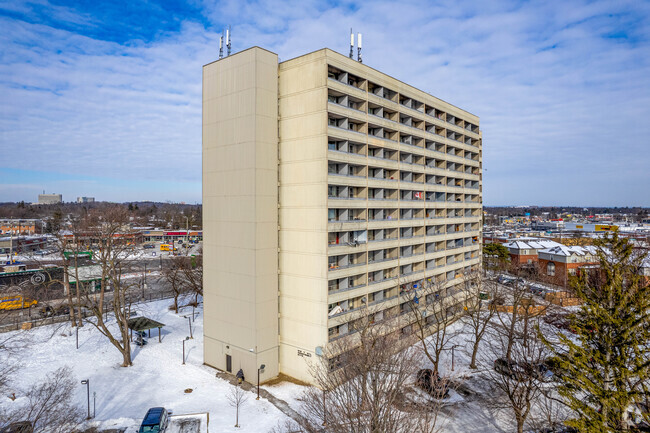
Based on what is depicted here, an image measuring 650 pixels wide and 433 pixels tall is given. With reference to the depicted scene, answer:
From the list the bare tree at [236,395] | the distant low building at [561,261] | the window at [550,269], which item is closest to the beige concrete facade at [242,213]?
the bare tree at [236,395]

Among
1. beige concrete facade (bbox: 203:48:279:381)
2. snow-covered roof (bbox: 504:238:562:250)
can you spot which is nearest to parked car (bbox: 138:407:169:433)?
beige concrete facade (bbox: 203:48:279:381)

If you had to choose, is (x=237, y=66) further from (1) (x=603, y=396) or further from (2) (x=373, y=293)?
(1) (x=603, y=396)

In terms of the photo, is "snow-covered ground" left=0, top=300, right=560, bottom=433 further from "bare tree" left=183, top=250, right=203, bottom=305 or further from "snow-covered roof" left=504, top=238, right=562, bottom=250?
"snow-covered roof" left=504, top=238, right=562, bottom=250

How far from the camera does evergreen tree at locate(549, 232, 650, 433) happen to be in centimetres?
1480

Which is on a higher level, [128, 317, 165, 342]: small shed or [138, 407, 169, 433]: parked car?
[128, 317, 165, 342]: small shed

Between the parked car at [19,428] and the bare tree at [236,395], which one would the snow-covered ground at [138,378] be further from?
the parked car at [19,428]

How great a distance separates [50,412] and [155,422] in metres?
5.79

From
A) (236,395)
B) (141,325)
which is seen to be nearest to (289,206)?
(236,395)

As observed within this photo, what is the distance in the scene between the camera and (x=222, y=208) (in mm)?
32281

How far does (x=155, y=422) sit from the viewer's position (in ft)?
72.4

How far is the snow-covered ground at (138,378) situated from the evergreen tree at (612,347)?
18.5 m

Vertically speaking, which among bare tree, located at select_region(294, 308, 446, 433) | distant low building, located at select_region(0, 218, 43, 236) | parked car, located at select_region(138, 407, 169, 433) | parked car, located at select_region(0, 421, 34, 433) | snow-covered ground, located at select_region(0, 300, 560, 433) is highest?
distant low building, located at select_region(0, 218, 43, 236)

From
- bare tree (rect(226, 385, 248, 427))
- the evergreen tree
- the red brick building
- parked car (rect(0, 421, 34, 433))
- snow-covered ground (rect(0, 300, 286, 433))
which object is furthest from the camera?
the red brick building

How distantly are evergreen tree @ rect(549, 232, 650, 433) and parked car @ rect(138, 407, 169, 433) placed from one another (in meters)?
22.9
